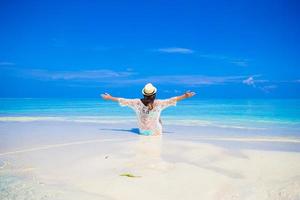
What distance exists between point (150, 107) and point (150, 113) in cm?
16

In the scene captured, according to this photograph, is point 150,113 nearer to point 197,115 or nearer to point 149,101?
point 149,101

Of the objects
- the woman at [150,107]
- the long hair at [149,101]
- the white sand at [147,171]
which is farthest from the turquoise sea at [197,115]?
the white sand at [147,171]

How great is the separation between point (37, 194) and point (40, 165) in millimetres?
1718

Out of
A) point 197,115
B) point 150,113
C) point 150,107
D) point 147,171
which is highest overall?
point 197,115

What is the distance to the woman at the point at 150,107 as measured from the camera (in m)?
9.42

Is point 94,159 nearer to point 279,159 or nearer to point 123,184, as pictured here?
point 123,184

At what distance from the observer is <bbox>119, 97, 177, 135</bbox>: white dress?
31.4ft

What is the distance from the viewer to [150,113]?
9.56 metres

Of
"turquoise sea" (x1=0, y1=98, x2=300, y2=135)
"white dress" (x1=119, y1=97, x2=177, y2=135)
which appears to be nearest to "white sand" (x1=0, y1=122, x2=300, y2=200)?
"white dress" (x1=119, y1=97, x2=177, y2=135)

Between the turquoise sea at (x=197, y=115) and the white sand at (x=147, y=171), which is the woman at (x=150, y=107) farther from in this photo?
the turquoise sea at (x=197, y=115)

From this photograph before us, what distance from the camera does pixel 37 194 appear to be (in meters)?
4.28

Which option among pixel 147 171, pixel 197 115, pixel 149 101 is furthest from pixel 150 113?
pixel 197 115

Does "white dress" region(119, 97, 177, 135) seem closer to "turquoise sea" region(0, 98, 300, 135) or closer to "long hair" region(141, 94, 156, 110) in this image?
"long hair" region(141, 94, 156, 110)

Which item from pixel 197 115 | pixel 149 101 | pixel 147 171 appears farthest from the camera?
pixel 197 115
